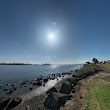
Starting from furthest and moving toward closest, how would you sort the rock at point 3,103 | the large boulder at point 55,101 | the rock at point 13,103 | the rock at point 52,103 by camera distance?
the rock at point 3,103, the rock at point 13,103, the large boulder at point 55,101, the rock at point 52,103

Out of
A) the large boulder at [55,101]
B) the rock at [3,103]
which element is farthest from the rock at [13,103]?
the large boulder at [55,101]

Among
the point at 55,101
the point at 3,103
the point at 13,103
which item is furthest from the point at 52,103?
the point at 3,103

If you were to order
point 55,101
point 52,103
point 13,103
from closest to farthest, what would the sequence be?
point 55,101 → point 52,103 → point 13,103

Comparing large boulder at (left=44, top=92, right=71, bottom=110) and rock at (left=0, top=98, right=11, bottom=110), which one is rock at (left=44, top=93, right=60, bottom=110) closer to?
large boulder at (left=44, top=92, right=71, bottom=110)

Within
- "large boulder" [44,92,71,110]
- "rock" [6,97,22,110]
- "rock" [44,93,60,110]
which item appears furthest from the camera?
"rock" [6,97,22,110]

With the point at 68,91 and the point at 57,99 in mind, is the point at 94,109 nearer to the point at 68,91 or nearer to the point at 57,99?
the point at 57,99

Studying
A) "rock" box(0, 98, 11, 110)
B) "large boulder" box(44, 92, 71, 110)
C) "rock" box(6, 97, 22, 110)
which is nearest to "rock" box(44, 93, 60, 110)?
"large boulder" box(44, 92, 71, 110)

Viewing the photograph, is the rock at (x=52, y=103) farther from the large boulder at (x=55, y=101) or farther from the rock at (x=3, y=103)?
the rock at (x=3, y=103)

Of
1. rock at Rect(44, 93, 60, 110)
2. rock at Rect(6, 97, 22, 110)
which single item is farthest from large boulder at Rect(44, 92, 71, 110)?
rock at Rect(6, 97, 22, 110)

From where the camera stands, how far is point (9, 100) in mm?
31562

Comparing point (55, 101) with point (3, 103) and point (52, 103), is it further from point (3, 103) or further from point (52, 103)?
point (3, 103)

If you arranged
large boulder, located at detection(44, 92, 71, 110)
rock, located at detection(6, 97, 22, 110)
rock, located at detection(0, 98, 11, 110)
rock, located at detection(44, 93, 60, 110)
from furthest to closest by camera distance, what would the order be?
1. rock, located at detection(0, 98, 11, 110)
2. rock, located at detection(6, 97, 22, 110)
3. large boulder, located at detection(44, 92, 71, 110)
4. rock, located at detection(44, 93, 60, 110)

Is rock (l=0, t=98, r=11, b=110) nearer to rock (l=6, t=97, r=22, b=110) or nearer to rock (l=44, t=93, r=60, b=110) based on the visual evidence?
rock (l=6, t=97, r=22, b=110)

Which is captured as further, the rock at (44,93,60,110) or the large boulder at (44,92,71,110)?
the large boulder at (44,92,71,110)
